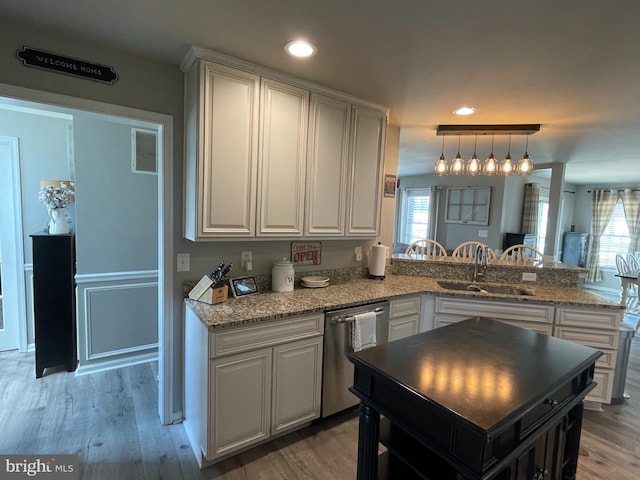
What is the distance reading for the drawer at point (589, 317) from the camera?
8.27 feet

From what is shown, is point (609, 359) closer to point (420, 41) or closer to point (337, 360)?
point (337, 360)

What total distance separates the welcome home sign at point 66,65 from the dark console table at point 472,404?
210cm

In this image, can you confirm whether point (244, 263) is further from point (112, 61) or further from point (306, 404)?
point (112, 61)

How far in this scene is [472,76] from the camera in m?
2.13

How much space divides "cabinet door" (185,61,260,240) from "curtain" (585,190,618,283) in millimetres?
8601

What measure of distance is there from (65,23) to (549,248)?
6031 mm

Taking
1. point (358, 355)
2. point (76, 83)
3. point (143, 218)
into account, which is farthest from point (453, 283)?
point (76, 83)

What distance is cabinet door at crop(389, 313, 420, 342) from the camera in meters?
2.62

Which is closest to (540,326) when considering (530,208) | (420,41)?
(420,41)

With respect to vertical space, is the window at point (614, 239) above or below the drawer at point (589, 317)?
above

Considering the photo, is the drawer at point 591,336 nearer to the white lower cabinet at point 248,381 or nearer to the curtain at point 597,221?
the white lower cabinet at point 248,381

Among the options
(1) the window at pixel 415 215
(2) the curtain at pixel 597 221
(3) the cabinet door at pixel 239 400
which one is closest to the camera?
(3) the cabinet door at pixel 239 400

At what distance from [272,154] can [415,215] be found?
226 inches

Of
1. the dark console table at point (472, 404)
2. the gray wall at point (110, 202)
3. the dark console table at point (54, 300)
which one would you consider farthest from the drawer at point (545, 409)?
the dark console table at point (54, 300)
